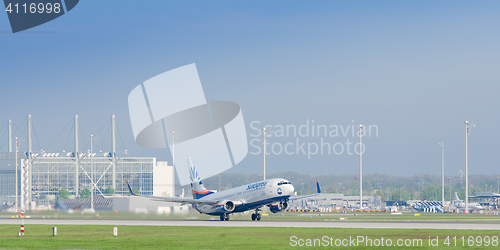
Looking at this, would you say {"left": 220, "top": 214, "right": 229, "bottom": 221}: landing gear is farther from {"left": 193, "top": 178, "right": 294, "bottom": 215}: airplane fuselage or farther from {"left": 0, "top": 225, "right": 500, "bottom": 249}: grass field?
{"left": 0, "top": 225, "right": 500, "bottom": 249}: grass field

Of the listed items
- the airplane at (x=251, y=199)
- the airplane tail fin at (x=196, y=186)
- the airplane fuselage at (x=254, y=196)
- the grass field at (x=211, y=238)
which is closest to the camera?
the grass field at (x=211, y=238)

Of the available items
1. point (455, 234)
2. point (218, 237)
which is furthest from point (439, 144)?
point (218, 237)

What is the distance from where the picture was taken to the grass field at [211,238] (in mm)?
37312

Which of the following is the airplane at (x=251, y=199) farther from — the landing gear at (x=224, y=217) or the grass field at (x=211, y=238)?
the grass field at (x=211, y=238)

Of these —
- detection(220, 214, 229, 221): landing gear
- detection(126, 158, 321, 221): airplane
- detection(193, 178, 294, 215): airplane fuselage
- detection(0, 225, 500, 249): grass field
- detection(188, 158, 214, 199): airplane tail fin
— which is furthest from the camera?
detection(188, 158, 214, 199): airplane tail fin

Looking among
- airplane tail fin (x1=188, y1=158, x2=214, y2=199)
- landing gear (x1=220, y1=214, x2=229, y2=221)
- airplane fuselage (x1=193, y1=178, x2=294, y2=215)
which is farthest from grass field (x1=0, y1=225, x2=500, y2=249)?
airplane tail fin (x1=188, y1=158, x2=214, y2=199)

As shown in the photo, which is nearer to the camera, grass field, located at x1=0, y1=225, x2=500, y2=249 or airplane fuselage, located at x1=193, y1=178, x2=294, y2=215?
grass field, located at x1=0, y1=225, x2=500, y2=249

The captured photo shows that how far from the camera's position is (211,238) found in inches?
1679

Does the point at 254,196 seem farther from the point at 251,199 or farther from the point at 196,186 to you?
the point at 196,186

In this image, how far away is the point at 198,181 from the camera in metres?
84.2

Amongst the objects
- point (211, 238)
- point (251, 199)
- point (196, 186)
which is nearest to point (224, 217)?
point (251, 199)

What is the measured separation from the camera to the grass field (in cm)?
3731

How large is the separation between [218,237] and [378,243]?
12285 millimetres

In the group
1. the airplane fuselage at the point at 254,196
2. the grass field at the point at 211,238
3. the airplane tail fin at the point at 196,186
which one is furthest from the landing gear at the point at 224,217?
the grass field at the point at 211,238
